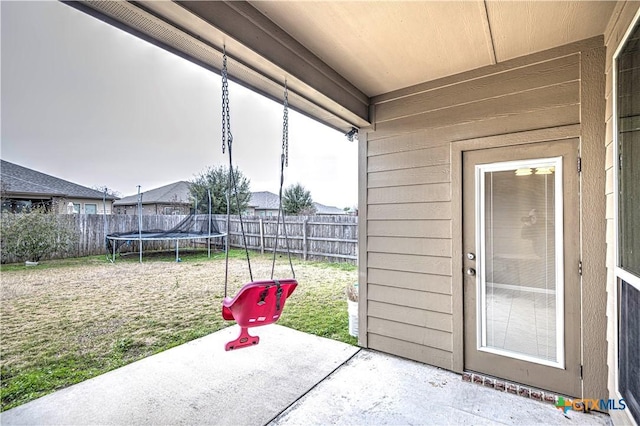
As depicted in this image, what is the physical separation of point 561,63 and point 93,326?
16.4ft

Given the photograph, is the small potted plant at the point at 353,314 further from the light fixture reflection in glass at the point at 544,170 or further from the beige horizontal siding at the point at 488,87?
the light fixture reflection in glass at the point at 544,170

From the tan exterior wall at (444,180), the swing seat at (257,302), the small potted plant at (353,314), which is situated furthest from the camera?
the small potted plant at (353,314)

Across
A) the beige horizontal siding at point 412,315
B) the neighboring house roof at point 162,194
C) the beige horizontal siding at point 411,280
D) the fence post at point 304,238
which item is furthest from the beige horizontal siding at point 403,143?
the neighboring house roof at point 162,194

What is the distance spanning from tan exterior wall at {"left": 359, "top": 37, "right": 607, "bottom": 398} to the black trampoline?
20.3ft

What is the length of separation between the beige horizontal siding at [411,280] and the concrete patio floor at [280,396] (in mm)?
634

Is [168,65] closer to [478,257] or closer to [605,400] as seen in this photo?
[478,257]

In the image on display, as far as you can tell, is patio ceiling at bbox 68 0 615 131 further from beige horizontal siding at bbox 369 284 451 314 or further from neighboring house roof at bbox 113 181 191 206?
neighboring house roof at bbox 113 181 191 206

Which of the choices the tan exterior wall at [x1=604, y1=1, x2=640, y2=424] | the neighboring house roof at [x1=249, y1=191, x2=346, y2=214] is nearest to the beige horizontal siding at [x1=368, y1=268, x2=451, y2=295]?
the tan exterior wall at [x1=604, y1=1, x2=640, y2=424]

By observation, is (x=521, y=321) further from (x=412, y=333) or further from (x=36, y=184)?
(x=36, y=184)

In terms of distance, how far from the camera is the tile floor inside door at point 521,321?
1914 millimetres

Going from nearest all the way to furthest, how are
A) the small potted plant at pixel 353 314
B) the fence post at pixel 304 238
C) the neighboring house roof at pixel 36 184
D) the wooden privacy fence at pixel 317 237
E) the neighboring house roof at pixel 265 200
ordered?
the small potted plant at pixel 353 314 < the wooden privacy fence at pixel 317 237 < the fence post at pixel 304 238 < the neighboring house roof at pixel 36 184 < the neighboring house roof at pixel 265 200

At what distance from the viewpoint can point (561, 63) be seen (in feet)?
6.12

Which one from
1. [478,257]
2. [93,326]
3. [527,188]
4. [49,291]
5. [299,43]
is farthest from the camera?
[49,291]

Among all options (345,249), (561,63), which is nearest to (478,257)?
(561,63)
